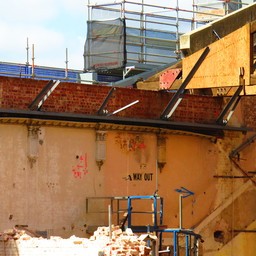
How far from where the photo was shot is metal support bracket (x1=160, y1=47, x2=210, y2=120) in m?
25.7

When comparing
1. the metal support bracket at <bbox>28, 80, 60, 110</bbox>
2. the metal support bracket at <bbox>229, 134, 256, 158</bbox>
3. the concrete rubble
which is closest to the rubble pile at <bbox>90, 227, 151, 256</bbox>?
the concrete rubble

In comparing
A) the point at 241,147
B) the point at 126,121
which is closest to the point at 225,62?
the point at 126,121

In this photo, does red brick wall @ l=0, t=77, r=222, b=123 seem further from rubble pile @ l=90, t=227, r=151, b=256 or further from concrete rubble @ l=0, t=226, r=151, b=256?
rubble pile @ l=90, t=227, r=151, b=256

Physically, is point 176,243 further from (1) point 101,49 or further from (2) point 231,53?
(1) point 101,49

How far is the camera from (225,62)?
24656 mm

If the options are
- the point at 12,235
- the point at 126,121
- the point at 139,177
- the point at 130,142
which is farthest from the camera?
the point at 139,177

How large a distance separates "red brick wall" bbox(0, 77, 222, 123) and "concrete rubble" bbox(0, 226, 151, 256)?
14.2ft

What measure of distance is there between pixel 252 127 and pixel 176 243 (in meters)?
6.05

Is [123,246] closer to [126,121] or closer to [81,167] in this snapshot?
[81,167]

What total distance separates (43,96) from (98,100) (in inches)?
80.1

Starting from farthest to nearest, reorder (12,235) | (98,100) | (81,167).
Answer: (98,100), (81,167), (12,235)

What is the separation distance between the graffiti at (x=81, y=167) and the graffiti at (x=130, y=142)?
1.23 metres

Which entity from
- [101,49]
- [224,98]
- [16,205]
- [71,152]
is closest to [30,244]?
[16,205]

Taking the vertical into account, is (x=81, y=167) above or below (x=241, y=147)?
below
